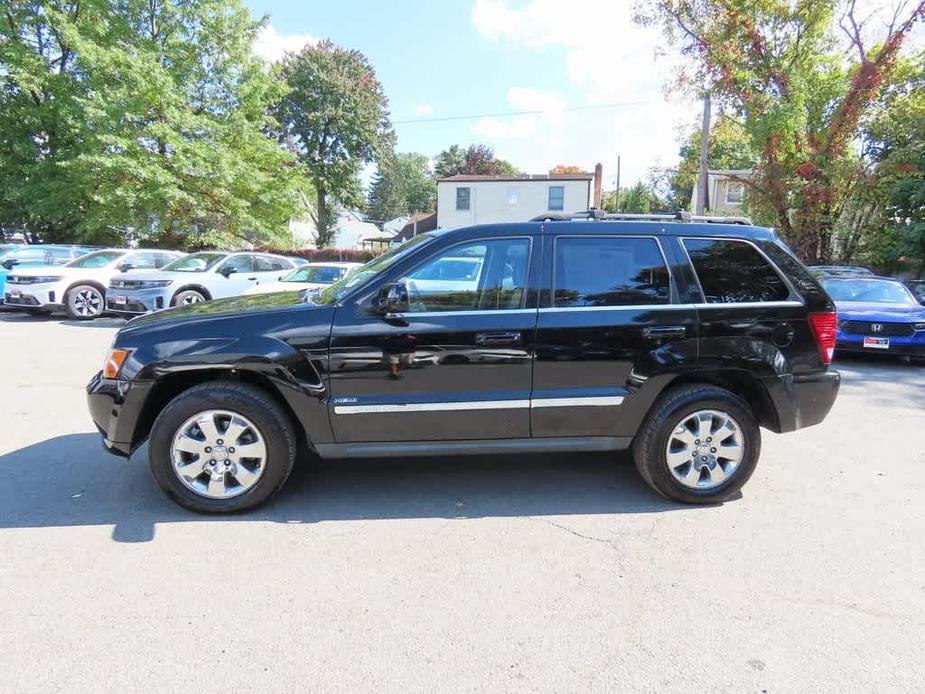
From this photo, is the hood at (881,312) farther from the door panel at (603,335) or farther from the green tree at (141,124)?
the green tree at (141,124)

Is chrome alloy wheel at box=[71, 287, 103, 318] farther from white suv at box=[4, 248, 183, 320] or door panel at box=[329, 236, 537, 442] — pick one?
door panel at box=[329, 236, 537, 442]

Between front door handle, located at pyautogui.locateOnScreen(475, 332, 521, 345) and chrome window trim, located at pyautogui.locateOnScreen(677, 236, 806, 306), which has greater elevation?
chrome window trim, located at pyautogui.locateOnScreen(677, 236, 806, 306)

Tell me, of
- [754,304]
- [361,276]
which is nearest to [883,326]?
[754,304]

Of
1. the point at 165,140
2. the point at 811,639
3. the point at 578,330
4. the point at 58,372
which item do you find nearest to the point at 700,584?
the point at 811,639

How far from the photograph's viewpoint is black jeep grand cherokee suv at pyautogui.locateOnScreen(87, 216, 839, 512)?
3.42 meters

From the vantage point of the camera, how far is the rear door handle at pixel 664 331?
3.61m

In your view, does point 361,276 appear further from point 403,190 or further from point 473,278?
point 403,190

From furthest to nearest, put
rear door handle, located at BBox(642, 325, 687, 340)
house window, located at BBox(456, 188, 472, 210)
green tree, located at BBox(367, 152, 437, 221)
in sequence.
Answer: green tree, located at BBox(367, 152, 437, 221), house window, located at BBox(456, 188, 472, 210), rear door handle, located at BBox(642, 325, 687, 340)

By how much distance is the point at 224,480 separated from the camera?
3.47m

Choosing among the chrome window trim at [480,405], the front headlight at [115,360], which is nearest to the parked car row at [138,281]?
the front headlight at [115,360]

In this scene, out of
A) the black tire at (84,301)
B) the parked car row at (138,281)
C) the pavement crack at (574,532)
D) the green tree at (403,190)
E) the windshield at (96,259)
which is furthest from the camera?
the green tree at (403,190)

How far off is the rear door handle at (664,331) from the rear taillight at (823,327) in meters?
0.96

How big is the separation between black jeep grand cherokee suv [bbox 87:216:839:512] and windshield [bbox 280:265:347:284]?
8.07 meters

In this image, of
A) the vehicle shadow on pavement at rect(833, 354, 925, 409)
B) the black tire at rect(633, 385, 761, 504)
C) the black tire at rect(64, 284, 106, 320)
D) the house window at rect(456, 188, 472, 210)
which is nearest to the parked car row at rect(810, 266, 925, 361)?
the vehicle shadow on pavement at rect(833, 354, 925, 409)
